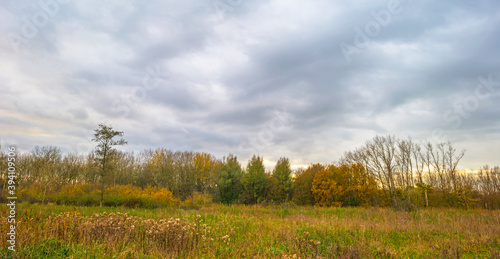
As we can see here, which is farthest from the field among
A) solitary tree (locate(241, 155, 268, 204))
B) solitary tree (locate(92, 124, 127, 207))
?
solitary tree (locate(241, 155, 268, 204))

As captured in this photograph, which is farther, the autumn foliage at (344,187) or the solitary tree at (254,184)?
the solitary tree at (254,184)

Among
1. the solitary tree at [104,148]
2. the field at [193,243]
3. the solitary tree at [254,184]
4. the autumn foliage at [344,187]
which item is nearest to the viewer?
the field at [193,243]

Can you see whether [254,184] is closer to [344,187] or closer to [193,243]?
[344,187]

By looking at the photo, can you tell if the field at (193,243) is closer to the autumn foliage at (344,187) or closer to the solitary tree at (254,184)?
the autumn foliage at (344,187)

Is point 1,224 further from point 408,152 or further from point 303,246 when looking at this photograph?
point 408,152

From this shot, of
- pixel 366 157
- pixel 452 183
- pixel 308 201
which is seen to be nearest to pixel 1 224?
pixel 308 201

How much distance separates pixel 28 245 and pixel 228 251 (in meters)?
4.87

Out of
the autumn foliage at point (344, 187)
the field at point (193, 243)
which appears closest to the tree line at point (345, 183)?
the autumn foliage at point (344, 187)

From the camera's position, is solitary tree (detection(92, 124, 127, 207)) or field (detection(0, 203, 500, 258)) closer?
field (detection(0, 203, 500, 258))

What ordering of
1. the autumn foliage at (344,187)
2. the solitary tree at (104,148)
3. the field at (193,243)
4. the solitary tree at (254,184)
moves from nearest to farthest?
the field at (193,243), the solitary tree at (104,148), the autumn foliage at (344,187), the solitary tree at (254,184)

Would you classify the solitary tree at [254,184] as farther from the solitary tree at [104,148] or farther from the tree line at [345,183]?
A: the solitary tree at [104,148]

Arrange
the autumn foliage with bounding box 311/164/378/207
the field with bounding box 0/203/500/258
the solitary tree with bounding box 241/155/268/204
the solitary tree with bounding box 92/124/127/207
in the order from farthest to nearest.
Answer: the solitary tree with bounding box 241/155/268/204 < the autumn foliage with bounding box 311/164/378/207 < the solitary tree with bounding box 92/124/127/207 < the field with bounding box 0/203/500/258

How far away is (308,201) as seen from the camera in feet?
96.4

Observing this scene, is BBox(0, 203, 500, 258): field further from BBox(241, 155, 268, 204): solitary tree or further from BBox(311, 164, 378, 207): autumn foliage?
BBox(241, 155, 268, 204): solitary tree
